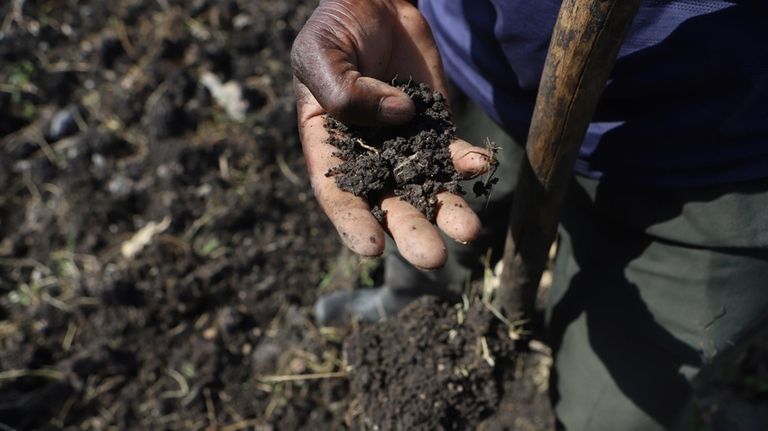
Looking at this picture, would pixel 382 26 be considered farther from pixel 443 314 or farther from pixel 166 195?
pixel 166 195

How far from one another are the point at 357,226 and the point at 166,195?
1.95 meters

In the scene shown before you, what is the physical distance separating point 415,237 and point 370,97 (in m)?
0.31

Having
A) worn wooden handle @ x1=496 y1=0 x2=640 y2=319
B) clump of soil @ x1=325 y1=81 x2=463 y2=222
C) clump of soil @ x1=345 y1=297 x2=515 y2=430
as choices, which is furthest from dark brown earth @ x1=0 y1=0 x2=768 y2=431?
clump of soil @ x1=325 y1=81 x2=463 y2=222

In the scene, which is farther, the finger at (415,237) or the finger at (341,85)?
the finger at (341,85)

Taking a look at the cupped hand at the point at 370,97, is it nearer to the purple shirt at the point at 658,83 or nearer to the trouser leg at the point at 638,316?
the purple shirt at the point at 658,83

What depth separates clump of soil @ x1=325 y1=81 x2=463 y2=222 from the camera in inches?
51.1

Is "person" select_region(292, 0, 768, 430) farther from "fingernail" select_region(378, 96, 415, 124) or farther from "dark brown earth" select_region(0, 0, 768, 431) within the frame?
"dark brown earth" select_region(0, 0, 768, 431)

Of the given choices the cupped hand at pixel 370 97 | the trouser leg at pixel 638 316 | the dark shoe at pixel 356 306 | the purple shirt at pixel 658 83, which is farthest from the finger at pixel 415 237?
the dark shoe at pixel 356 306

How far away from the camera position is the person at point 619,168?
4.13 feet

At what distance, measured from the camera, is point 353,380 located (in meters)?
1.79

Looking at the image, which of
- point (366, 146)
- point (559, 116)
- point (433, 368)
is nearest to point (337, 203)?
point (366, 146)

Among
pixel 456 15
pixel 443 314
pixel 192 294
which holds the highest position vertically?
pixel 456 15

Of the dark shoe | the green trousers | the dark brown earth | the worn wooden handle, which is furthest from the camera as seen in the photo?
the dark shoe

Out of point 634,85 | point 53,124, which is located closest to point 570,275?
point 634,85
